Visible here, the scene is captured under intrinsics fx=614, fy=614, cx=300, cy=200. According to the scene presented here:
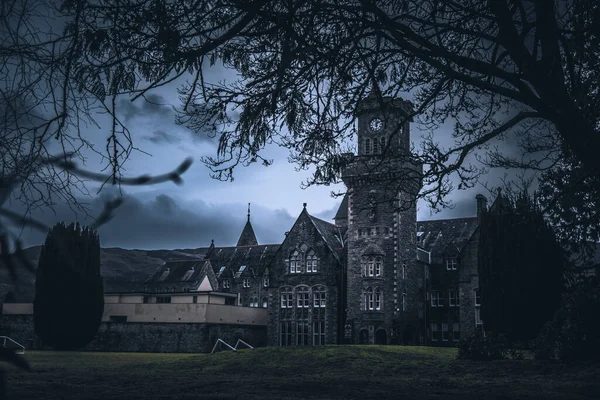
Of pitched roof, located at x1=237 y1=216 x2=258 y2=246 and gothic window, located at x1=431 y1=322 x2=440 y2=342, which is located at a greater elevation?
pitched roof, located at x1=237 y1=216 x2=258 y2=246

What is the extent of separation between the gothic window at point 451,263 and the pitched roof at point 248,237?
35.6 m

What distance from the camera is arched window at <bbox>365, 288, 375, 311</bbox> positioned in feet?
154

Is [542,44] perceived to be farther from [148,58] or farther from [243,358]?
[243,358]

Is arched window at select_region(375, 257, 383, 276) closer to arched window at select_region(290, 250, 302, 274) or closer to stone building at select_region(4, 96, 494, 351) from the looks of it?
stone building at select_region(4, 96, 494, 351)

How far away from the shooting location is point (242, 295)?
202 ft

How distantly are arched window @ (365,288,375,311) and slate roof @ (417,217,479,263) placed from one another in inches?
256

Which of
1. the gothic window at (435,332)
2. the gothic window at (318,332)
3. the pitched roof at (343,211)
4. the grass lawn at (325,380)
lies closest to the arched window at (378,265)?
the gothic window at (318,332)

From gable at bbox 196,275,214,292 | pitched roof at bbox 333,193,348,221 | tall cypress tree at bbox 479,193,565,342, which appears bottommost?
tall cypress tree at bbox 479,193,565,342

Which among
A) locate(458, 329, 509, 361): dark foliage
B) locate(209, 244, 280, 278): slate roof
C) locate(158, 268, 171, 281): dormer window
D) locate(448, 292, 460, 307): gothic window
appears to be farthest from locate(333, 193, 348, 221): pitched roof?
locate(458, 329, 509, 361): dark foliage

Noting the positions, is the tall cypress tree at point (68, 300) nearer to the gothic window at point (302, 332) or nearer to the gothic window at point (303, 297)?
the gothic window at point (302, 332)

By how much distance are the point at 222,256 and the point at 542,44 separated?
59.5 m

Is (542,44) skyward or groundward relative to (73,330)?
skyward

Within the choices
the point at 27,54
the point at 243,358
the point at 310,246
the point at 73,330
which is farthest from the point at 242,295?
the point at 27,54

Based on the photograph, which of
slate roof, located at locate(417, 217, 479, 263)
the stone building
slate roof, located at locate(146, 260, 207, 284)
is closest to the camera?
the stone building
